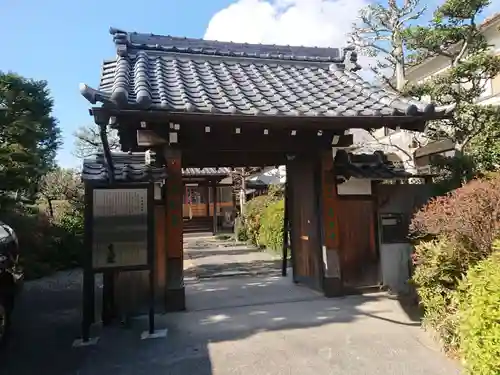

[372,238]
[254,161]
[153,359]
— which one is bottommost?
[153,359]

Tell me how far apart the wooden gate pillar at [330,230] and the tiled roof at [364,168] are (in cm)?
21

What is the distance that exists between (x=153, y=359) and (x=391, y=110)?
493 cm

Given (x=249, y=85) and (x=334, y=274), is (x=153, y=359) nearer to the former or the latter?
(x=334, y=274)

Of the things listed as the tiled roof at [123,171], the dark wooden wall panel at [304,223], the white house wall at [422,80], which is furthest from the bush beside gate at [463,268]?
the white house wall at [422,80]

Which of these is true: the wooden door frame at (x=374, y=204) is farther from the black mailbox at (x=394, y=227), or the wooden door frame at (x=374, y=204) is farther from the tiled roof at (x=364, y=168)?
the tiled roof at (x=364, y=168)

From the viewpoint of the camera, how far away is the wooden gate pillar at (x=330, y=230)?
6816mm

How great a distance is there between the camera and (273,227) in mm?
14062

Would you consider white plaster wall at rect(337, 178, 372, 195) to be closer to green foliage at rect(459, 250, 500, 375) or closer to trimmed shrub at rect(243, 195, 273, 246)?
green foliage at rect(459, 250, 500, 375)

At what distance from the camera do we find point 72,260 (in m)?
12.7

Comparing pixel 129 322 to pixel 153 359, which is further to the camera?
pixel 129 322

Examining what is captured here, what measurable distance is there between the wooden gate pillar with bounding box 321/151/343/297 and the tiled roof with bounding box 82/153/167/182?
290 centimetres

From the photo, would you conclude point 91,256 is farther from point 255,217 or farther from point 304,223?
point 255,217

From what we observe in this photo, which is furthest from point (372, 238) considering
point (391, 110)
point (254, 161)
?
point (254, 161)

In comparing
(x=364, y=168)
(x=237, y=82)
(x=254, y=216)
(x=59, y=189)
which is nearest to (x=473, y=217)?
(x=364, y=168)
